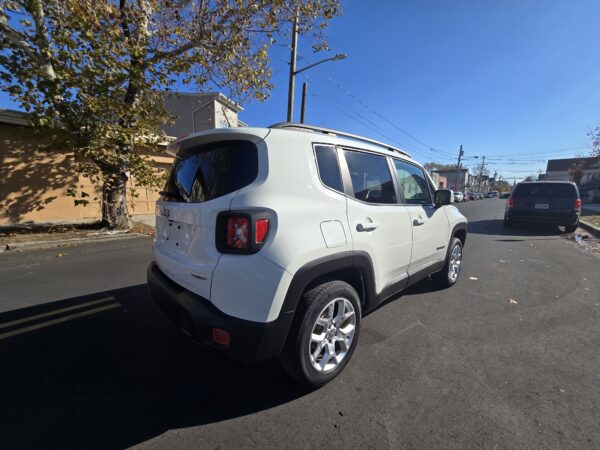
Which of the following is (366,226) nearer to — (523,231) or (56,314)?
(56,314)

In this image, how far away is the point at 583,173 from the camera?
49.1 m

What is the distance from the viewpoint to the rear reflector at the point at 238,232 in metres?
1.87

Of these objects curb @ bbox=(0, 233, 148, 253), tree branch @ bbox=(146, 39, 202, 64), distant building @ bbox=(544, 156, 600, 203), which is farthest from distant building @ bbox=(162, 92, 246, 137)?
distant building @ bbox=(544, 156, 600, 203)

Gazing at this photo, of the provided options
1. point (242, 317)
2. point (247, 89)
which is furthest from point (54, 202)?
point (242, 317)

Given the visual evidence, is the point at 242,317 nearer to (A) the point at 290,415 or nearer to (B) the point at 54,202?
(A) the point at 290,415

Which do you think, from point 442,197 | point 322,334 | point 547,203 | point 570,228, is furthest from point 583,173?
point 322,334

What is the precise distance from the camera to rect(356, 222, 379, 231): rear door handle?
2.46 meters

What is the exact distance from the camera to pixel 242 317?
6.09 ft

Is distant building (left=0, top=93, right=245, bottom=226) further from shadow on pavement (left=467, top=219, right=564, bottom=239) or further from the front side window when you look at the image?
shadow on pavement (left=467, top=219, right=564, bottom=239)

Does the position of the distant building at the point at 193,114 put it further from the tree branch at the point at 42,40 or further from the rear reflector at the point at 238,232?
the rear reflector at the point at 238,232

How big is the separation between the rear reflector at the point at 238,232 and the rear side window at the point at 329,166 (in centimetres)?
74

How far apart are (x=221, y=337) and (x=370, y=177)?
1.90 m

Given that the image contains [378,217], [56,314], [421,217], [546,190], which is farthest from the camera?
[546,190]

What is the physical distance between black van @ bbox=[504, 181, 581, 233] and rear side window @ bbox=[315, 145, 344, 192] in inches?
416
